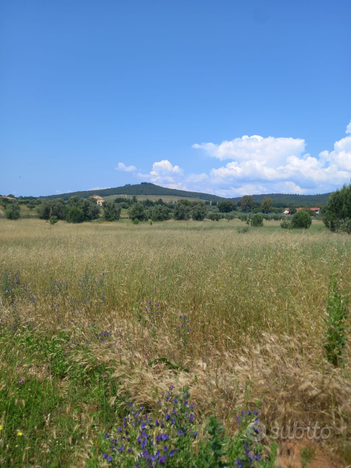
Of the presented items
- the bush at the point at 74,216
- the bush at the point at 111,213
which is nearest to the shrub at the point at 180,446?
the bush at the point at 74,216

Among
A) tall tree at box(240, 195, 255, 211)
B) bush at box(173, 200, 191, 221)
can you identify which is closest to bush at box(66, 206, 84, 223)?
bush at box(173, 200, 191, 221)

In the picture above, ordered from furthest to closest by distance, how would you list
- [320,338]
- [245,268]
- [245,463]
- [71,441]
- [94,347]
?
[245,268], [94,347], [320,338], [71,441], [245,463]

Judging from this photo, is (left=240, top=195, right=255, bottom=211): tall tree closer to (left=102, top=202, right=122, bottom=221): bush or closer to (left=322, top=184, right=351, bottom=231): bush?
(left=102, top=202, right=122, bottom=221): bush

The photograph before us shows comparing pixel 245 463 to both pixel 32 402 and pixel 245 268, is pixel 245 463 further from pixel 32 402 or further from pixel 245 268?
pixel 245 268

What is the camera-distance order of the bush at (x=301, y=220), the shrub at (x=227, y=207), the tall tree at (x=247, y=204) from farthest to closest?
the tall tree at (x=247, y=204)
the shrub at (x=227, y=207)
the bush at (x=301, y=220)

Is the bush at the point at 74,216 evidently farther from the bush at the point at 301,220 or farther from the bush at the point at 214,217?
the bush at the point at 301,220

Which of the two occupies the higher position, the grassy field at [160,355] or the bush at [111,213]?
the bush at [111,213]

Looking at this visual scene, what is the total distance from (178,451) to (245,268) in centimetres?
336

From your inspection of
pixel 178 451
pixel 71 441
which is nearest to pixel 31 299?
pixel 71 441

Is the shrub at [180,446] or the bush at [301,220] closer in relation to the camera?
the shrub at [180,446]

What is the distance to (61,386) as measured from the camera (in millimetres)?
2959

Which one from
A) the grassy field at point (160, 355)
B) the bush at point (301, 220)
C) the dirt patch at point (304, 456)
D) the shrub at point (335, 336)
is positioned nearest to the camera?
the dirt patch at point (304, 456)

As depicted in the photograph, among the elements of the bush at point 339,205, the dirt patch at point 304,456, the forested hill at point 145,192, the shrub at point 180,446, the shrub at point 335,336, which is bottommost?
the dirt patch at point 304,456

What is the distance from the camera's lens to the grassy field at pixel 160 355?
2076 mm
